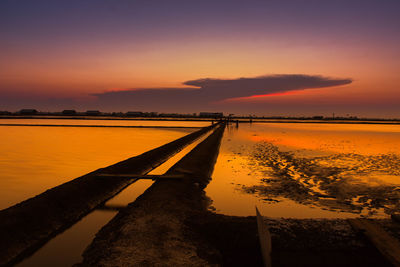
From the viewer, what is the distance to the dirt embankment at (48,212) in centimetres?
622

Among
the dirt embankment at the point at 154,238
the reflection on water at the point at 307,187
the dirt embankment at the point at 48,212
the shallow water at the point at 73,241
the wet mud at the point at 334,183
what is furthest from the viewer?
the wet mud at the point at 334,183

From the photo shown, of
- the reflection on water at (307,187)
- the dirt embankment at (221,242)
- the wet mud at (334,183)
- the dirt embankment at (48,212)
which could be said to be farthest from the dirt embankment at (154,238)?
the wet mud at (334,183)

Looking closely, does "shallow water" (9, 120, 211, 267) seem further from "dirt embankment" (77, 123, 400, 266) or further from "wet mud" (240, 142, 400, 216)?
"wet mud" (240, 142, 400, 216)

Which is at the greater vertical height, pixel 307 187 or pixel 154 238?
pixel 154 238

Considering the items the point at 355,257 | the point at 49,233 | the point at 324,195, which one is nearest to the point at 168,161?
the point at 324,195

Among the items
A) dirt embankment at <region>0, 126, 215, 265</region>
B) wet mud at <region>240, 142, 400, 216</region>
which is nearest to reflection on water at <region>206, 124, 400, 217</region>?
wet mud at <region>240, 142, 400, 216</region>

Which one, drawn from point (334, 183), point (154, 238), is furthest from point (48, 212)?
point (334, 183)

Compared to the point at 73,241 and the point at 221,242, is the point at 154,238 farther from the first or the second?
the point at 73,241

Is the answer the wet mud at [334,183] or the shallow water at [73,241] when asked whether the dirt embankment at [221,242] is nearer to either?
the shallow water at [73,241]

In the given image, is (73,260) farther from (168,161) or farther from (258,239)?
(168,161)

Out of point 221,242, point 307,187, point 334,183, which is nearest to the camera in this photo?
point 221,242

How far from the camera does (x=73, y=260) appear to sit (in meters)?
5.88

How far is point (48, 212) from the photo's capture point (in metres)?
7.78

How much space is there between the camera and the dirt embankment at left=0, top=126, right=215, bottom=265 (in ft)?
20.4
